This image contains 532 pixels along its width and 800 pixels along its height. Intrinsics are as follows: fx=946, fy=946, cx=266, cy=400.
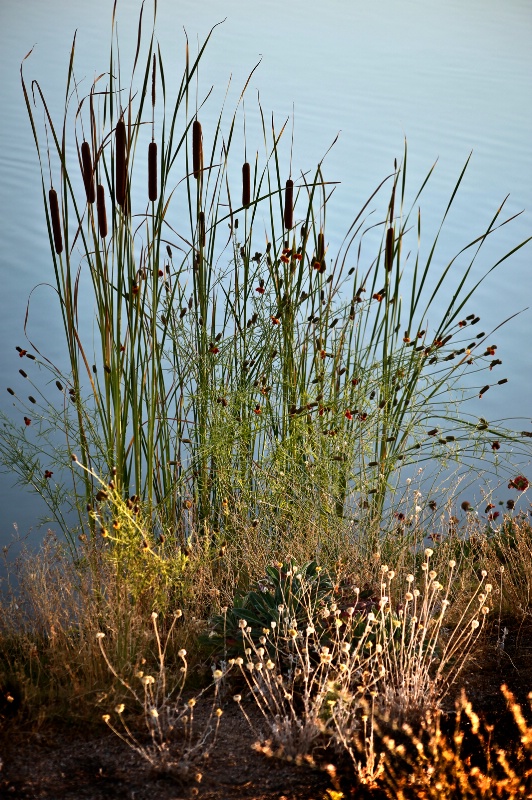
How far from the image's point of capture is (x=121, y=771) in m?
1.91

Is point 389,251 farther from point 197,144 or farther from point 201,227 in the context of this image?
point 197,144

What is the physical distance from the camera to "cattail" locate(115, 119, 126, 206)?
7.79 ft

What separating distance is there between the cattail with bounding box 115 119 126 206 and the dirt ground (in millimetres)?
1312

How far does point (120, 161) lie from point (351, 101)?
8673mm

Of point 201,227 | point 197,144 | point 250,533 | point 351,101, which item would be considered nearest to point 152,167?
point 197,144

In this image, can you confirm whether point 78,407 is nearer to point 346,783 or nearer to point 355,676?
point 355,676

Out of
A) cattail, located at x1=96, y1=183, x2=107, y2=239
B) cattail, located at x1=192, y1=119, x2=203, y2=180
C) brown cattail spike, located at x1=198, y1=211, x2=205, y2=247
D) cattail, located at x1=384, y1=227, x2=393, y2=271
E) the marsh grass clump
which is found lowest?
the marsh grass clump

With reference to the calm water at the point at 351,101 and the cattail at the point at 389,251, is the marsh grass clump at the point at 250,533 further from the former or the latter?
the calm water at the point at 351,101

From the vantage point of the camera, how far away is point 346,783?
190 cm

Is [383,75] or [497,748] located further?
[383,75]

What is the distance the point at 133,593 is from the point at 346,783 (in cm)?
80

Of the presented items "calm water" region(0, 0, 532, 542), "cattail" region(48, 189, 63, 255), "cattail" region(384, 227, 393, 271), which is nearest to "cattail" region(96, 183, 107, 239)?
"cattail" region(48, 189, 63, 255)

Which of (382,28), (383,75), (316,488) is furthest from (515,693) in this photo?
(382,28)

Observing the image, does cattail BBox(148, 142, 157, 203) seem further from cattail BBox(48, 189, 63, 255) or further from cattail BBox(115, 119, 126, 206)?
cattail BBox(48, 189, 63, 255)
